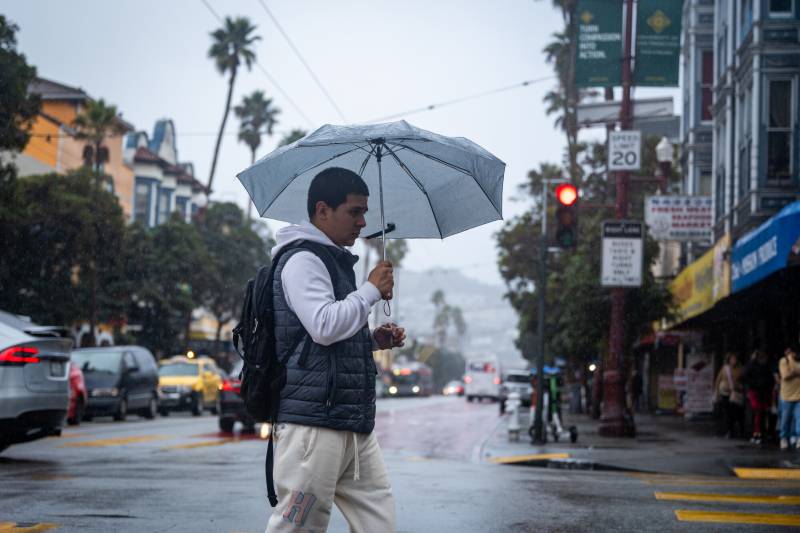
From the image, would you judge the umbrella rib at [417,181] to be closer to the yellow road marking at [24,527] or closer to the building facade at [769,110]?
the yellow road marking at [24,527]

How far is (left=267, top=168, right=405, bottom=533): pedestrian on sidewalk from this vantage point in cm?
427

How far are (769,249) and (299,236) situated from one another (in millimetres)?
13411

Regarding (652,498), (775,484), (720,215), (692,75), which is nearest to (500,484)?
(652,498)

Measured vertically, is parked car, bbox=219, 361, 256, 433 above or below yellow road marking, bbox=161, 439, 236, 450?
above

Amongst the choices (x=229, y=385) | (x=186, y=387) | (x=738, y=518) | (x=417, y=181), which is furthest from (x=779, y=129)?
(x=186, y=387)

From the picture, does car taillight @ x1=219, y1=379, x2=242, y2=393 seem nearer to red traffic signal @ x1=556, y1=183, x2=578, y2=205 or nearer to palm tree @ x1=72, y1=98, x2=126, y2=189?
red traffic signal @ x1=556, y1=183, x2=578, y2=205

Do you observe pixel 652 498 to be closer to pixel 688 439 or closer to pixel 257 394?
pixel 257 394

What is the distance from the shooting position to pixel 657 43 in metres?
21.5

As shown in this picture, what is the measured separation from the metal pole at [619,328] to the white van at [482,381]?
50.4 m

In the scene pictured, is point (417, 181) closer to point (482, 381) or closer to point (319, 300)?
point (319, 300)

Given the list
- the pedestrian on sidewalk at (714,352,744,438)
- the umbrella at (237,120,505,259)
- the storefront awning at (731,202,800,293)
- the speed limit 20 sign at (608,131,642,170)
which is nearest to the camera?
the umbrella at (237,120,505,259)

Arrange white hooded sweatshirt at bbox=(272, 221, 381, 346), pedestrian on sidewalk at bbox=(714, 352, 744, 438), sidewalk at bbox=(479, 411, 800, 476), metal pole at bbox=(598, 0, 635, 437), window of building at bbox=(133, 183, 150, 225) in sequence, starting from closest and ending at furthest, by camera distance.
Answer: white hooded sweatshirt at bbox=(272, 221, 381, 346) → sidewalk at bbox=(479, 411, 800, 476) → metal pole at bbox=(598, 0, 635, 437) → pedestrian on sidewalk at bbox=(714, 352, 744, 438) → window of building at bbox=(133, 183, 150, 225)

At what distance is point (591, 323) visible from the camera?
29906mm

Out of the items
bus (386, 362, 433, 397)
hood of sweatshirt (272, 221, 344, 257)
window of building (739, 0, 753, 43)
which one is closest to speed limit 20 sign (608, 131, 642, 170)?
window of building (739, 0, 753, 43)
